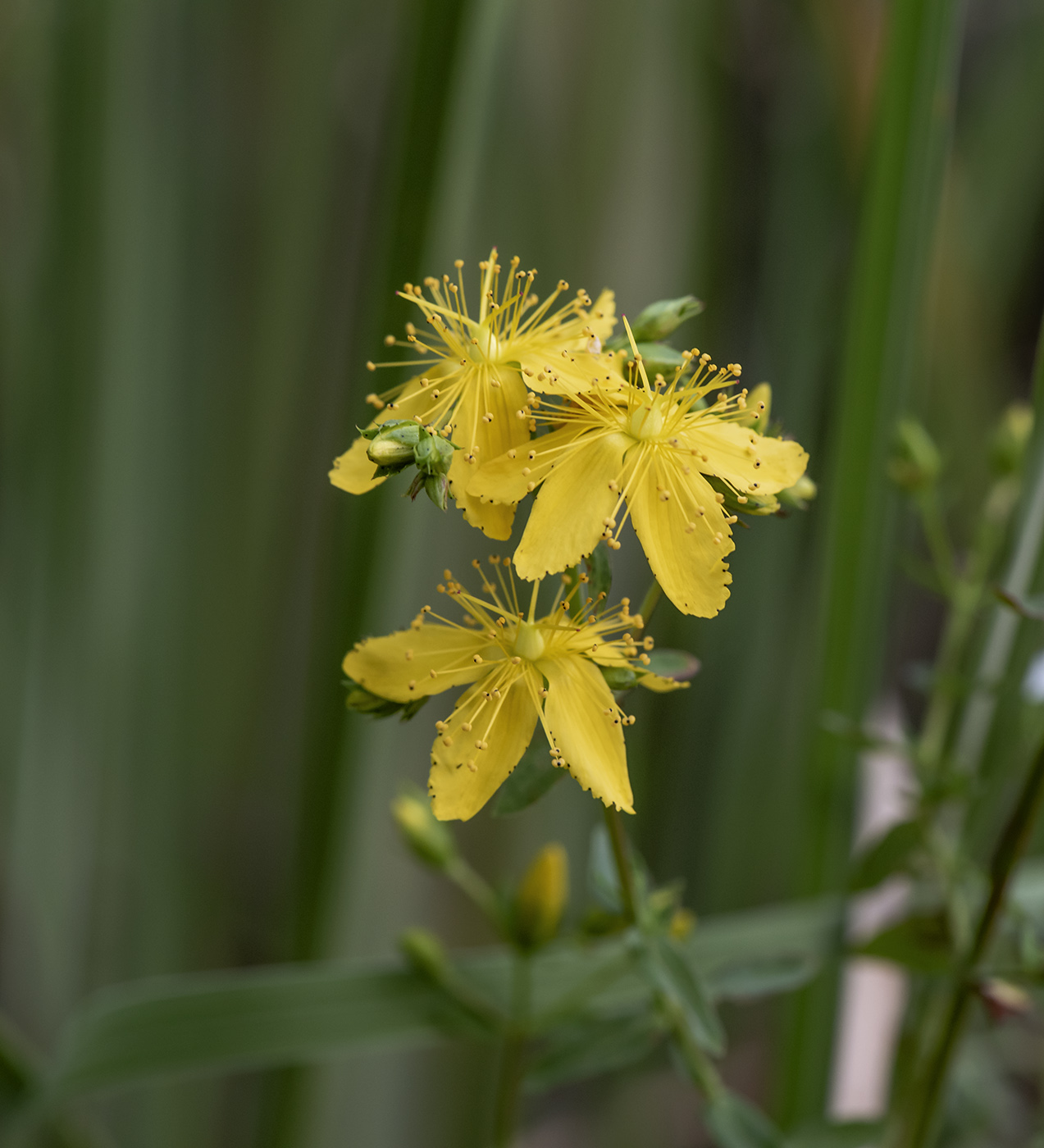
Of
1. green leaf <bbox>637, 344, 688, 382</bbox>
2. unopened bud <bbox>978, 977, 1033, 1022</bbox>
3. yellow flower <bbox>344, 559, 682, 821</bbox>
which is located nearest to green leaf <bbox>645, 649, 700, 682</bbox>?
yellow flower <bbox>344, 559, 682, 821</bbox>

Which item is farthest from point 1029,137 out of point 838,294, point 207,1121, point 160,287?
point 207,1121

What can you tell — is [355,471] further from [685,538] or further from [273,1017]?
[273,1017]

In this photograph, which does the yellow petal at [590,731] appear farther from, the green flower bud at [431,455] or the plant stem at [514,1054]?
the plant stem at [514,1054]

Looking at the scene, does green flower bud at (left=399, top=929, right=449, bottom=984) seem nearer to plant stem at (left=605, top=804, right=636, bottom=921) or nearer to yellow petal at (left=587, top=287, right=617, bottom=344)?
plant stem at (left=605, top=804, right=636, bottom=921)

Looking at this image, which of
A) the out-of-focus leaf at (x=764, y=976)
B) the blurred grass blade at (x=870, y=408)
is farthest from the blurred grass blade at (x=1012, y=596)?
the out-of-focus leaf at (x=764, y=976)

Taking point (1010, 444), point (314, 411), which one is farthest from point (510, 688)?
point (314, 411)

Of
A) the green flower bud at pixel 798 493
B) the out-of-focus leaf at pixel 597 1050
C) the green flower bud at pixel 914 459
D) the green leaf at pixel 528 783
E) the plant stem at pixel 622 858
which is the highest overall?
the green flower bud at pixel 914 459
